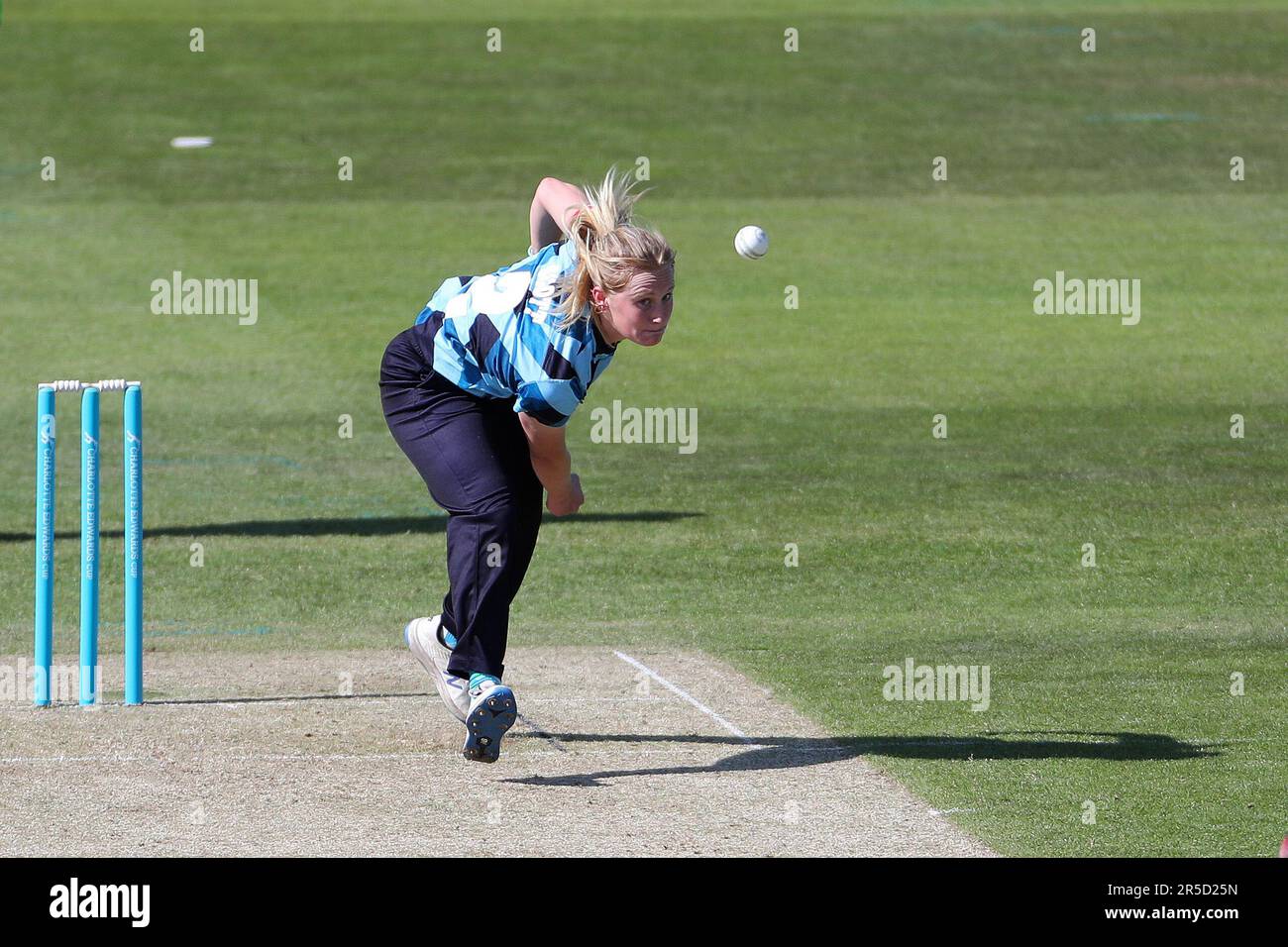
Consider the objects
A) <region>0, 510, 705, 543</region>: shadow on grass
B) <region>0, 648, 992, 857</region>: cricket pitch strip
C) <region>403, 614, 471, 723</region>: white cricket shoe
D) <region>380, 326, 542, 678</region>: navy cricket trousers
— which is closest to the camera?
<region>0, 648, 992, 857</region>: cricket pitch strip

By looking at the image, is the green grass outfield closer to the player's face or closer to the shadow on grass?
the shadow on grass

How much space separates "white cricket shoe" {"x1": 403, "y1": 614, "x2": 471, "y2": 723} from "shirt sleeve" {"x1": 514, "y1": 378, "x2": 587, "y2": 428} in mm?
1033

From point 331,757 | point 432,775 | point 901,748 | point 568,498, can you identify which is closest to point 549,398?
point 568,498

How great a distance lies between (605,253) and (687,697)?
240cm

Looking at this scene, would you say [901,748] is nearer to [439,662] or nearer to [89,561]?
[439,662]

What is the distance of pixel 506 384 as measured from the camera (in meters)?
6.82

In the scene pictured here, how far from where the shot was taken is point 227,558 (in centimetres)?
1166

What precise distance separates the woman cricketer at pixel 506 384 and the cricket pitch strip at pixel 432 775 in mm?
370

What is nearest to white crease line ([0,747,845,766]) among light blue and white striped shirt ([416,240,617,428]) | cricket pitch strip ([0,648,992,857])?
cricket pitch strip ([0,648,992,857])

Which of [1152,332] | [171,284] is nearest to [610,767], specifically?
[1152,332]

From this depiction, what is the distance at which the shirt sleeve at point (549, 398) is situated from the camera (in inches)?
259

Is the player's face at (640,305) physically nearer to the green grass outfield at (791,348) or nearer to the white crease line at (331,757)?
the white crease line at (331,757)

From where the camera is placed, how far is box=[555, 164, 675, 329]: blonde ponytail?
256 inches

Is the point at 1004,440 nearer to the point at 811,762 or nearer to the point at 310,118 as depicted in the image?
the point at 811,762
